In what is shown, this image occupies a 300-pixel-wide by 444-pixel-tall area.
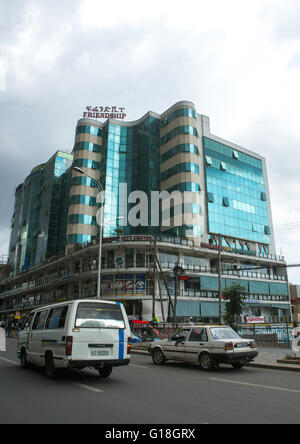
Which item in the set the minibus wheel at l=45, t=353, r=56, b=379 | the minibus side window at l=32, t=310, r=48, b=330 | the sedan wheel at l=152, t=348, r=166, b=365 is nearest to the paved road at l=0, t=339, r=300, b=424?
the minibus wheel at l=45, t=353, r=56, b=379

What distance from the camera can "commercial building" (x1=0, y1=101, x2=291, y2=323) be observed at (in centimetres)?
4322

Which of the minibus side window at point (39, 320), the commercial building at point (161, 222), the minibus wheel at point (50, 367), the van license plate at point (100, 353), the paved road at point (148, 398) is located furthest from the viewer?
the commercial building at point (161, 222)

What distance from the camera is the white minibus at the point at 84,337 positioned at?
8359mm

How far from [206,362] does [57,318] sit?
5516mm

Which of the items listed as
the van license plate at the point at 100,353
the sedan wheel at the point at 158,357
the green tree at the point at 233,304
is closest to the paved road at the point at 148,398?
the van license plate at the point at 100,353

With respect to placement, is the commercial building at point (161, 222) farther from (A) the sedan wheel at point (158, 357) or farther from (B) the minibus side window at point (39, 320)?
(B) the minibus side window at point (39, 320)

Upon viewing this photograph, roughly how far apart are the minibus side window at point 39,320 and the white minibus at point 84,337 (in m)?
0.26

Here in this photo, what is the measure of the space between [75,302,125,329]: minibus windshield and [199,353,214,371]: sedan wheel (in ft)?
12.5

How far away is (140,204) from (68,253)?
51.7 ft

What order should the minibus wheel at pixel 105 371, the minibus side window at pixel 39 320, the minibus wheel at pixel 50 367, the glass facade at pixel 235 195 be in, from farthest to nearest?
the glass facade at pixel 235 195 < the minibus side window at pixel 39 320 < the minibus wheel at pixel 105 371 < the minibus wheel at pixel 50 367

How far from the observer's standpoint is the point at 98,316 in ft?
29.8

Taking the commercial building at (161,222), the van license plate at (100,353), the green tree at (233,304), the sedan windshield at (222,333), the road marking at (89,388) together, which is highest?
the commercial building at (161,222)

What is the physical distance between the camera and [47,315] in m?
10.3
